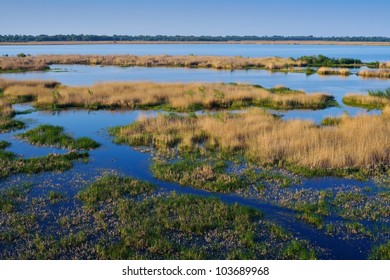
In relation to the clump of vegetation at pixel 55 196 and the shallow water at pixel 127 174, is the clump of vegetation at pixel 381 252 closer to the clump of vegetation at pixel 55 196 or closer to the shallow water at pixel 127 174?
the shallow water at pixel 127 174

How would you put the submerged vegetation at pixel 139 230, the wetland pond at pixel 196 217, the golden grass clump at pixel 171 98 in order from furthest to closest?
1. the golden grass clump at pixel 171 98
2. the wetland pond at pixel 196 217
3. the submerged vegetation at pixel 139 230

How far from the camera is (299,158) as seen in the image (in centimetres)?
1700

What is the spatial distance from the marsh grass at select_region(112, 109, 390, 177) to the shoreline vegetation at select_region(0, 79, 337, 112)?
23.6ft

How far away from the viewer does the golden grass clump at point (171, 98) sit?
108ft

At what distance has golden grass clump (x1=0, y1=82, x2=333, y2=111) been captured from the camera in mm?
33031

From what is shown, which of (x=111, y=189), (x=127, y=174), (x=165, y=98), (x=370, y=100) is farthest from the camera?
(x=165, y=98)

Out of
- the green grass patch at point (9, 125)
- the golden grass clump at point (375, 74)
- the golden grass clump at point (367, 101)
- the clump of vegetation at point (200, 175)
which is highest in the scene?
the golden grass clump at point (375, 74)

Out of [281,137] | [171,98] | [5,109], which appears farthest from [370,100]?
[5,109]

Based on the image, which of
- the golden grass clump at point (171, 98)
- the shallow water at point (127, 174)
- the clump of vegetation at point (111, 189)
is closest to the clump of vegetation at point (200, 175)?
the shallow water at point (127, 174)

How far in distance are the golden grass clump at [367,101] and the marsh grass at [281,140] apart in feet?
27.9

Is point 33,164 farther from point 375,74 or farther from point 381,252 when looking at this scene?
point 375,74

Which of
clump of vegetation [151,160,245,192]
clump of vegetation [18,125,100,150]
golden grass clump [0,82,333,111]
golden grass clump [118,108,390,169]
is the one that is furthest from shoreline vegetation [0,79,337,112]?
clump of vegetation [151,160,245,192]

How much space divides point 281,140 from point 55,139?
12.9m

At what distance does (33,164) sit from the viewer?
16750 mm
